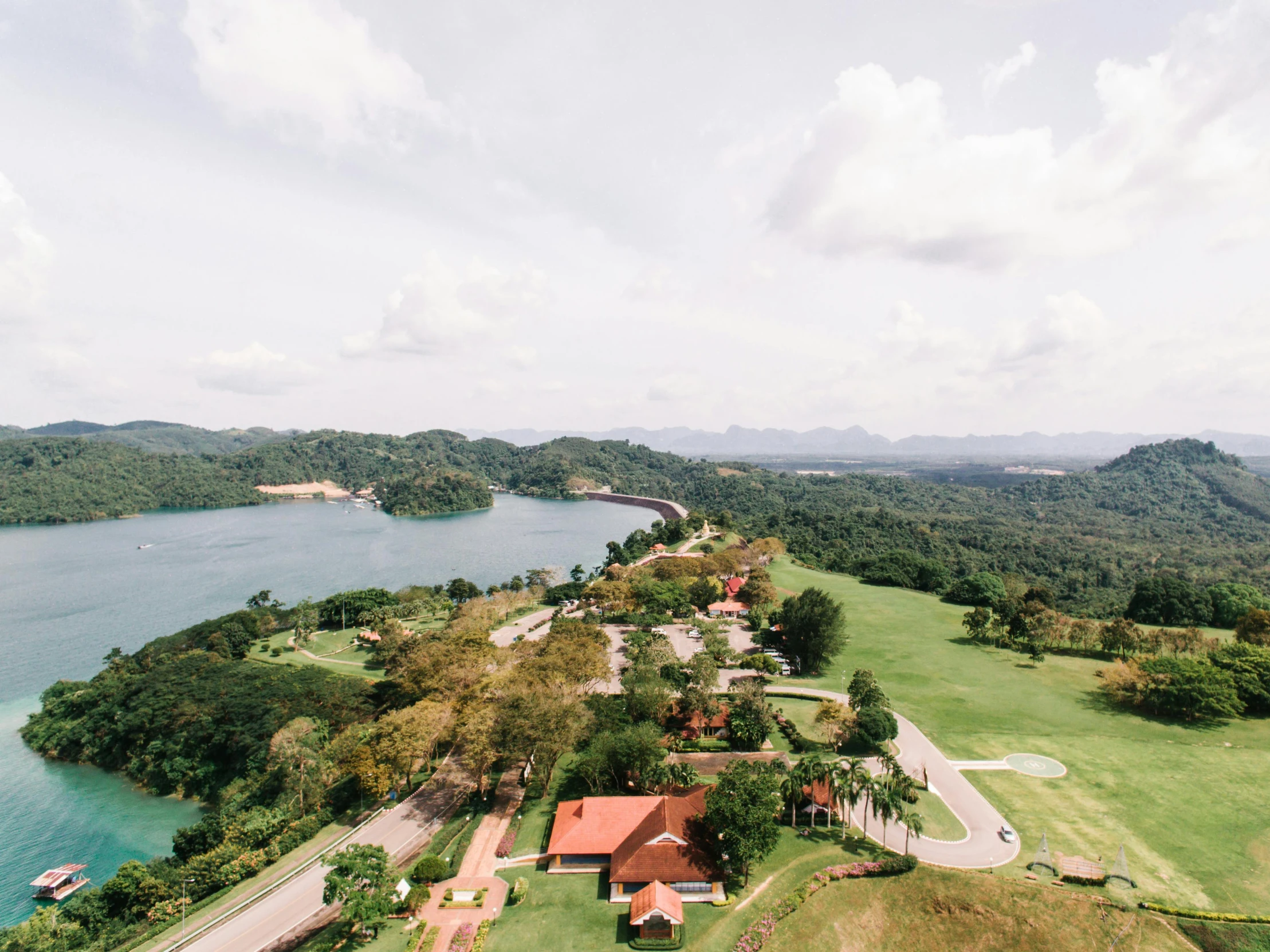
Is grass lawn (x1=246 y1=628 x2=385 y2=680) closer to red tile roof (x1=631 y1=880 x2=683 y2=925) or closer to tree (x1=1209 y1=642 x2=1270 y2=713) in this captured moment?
red tile roof (x1=631 y1=880 x2=683 y2=925)

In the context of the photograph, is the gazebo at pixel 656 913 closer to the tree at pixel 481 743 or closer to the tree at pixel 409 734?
the tree at pixel 481 743

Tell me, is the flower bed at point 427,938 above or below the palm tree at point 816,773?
below

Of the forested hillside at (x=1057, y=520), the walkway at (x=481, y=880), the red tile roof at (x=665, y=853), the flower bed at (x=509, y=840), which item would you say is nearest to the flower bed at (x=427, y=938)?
the walkway at (x=481, y=880)

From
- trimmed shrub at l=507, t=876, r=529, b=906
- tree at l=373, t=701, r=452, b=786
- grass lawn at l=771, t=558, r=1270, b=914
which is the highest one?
A: tree at l=373, t=701, r=452, b=786

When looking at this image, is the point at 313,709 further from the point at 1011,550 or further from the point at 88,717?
the point at 1011,550

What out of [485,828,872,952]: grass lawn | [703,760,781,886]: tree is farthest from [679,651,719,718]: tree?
[703,760,781,886]: tree

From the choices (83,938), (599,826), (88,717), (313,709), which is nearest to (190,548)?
(88,717)
